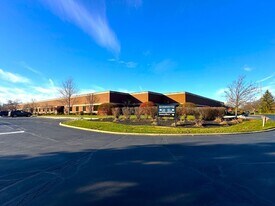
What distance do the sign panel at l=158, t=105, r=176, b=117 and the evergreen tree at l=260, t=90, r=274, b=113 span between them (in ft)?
259

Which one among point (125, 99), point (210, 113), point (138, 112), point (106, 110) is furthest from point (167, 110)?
point (125, 99)

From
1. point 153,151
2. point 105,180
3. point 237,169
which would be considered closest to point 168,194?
point 105,180

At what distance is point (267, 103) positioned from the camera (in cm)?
8200

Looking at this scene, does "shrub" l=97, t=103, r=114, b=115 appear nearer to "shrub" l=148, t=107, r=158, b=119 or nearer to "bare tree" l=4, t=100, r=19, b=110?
"shrub" l=148, t=107, r=158, b=119

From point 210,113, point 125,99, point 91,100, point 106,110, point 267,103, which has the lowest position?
point 210,113

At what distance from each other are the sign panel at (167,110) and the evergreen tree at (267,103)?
79036 millimetres

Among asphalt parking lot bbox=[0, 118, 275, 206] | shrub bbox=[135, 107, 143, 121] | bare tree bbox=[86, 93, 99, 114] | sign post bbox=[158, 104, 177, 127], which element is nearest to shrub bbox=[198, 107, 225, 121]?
sign post bbox=[158, 104, 177, 127]

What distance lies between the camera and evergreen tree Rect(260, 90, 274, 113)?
267ft

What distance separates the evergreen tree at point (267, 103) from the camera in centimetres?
8142

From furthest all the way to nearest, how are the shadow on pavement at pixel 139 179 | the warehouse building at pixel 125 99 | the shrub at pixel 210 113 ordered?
the warehouse building at pixel 125 99, the shrub at pixel 210 113, the shadow on pavement at pixel 139 179

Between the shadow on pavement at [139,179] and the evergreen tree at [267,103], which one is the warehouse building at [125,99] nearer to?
the evergreen tree at [267,103]

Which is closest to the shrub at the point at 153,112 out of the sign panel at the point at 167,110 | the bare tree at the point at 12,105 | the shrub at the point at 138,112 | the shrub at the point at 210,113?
the shrub at the point at 138,112

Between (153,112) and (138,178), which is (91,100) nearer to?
(153,112)

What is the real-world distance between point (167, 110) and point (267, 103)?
80.7 metres
